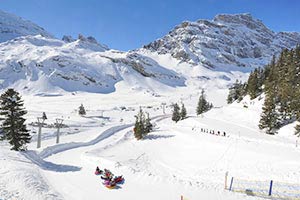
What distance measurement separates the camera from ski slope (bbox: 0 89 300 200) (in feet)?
65.2

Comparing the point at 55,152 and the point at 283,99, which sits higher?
the point at 283,99

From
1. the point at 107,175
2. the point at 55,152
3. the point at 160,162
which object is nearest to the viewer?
the point at 107,175

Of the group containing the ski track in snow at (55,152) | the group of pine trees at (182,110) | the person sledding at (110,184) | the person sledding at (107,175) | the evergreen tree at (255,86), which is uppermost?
the evergreen tree at (255,86)

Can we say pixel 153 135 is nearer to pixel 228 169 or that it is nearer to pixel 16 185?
pixel 228 169

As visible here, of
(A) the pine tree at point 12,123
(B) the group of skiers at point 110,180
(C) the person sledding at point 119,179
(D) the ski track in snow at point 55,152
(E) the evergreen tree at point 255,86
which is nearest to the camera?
(B) the group of skiers at point 110,180

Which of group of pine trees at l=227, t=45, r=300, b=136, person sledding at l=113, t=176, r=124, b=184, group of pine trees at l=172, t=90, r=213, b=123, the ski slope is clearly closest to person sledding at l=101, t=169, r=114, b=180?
person sledding at l=113, t=176, r=124, b=184

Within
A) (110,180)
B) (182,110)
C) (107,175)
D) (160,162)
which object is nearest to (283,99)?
(160,162)

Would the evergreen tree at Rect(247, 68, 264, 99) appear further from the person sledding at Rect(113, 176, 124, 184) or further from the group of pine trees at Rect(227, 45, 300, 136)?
the person sledding at Rect(113, 176, 124, 184)

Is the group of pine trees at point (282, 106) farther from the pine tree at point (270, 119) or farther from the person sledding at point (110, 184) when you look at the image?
the person sledding at point (110, 184)

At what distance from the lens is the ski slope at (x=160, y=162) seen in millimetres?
19859

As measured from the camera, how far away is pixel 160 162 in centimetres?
3866

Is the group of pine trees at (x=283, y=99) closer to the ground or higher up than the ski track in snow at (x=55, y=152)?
higher up

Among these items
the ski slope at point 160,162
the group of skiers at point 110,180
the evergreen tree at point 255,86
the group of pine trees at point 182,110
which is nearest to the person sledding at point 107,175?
the group of skiers at point 110,180

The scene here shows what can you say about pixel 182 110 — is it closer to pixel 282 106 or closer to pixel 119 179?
pixel 282 106
